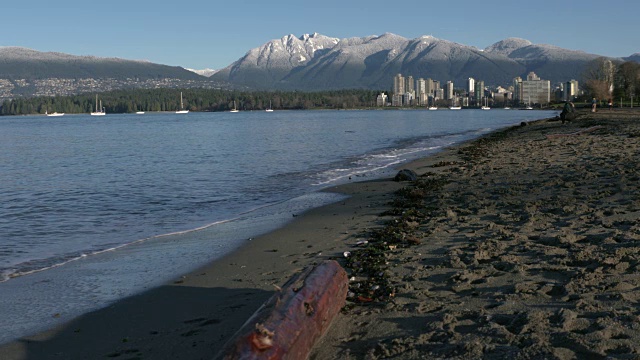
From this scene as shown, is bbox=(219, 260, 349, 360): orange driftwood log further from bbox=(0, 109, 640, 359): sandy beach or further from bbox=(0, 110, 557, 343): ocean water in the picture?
bbox=(0, 110, 557, 343): ocean water

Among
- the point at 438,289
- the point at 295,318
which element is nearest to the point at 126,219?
the point at 438,289

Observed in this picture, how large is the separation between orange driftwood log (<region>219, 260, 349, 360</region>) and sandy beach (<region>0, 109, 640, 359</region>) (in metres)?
0.26

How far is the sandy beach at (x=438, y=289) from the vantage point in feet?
17.2

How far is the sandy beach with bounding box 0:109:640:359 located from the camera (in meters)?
5.23

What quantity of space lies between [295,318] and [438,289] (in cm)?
235

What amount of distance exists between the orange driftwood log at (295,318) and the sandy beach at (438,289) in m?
0.26

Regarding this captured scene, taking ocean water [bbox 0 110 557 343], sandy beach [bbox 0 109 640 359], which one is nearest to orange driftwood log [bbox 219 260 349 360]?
sandy beach [bbox 0 109 640 359]

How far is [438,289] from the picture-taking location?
6.83m

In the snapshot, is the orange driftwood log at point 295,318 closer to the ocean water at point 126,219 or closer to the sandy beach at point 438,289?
the sandy beach at point 438,289

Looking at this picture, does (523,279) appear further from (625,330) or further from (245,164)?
(245,164)

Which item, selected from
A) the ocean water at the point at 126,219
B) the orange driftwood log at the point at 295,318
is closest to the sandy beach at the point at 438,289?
the orange driftwood log at the point at 295,318

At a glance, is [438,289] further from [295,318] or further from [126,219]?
[126,219]

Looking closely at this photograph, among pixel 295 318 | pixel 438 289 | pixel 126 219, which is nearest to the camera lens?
pixel 295 318

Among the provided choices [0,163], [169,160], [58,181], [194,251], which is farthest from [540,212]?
[0,163]
